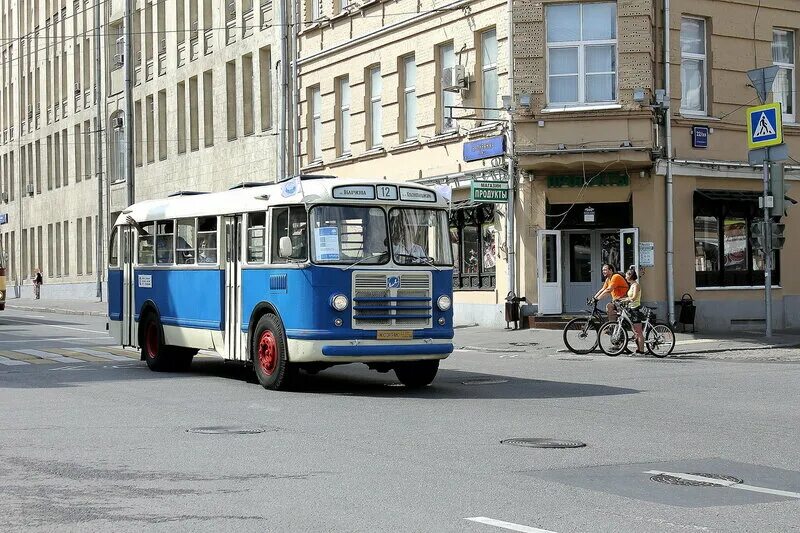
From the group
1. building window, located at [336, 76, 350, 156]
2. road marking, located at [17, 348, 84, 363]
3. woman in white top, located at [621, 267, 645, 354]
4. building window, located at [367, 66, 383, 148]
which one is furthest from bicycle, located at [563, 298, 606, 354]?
building window, located at [336, 76, 350, 156]

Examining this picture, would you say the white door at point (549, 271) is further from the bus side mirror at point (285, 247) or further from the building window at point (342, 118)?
the bus side mirror at point (285, 247)

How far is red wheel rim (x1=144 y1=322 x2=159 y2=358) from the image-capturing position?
20.8 metres

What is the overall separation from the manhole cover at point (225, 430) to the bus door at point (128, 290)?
9560 millimetres

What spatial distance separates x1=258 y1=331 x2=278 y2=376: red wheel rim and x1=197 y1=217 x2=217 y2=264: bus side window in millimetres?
2184

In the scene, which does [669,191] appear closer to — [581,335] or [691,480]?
[581,335]

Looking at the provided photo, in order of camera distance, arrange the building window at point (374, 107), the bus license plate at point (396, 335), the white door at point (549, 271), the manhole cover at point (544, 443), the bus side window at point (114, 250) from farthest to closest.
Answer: the building window at point (374, 107)
the white door at point (549, 271)
the bus side window at point (114, 250)
the bus license plate at point (396, 335)
the manhole cover at point (544, 443)

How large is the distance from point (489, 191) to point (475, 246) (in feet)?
10.1

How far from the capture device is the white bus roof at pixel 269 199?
54.4 feet

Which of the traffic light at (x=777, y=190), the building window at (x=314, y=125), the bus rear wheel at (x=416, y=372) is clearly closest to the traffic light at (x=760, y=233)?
the traffic light at (x=777, y=190)

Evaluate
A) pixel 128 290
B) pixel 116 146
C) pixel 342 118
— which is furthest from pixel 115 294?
pixel 116 146

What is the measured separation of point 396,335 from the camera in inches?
650

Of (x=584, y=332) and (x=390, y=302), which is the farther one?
(x=584, y=332)

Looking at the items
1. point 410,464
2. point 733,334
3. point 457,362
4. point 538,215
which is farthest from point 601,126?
point 410,464

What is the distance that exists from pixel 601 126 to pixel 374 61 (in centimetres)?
917
